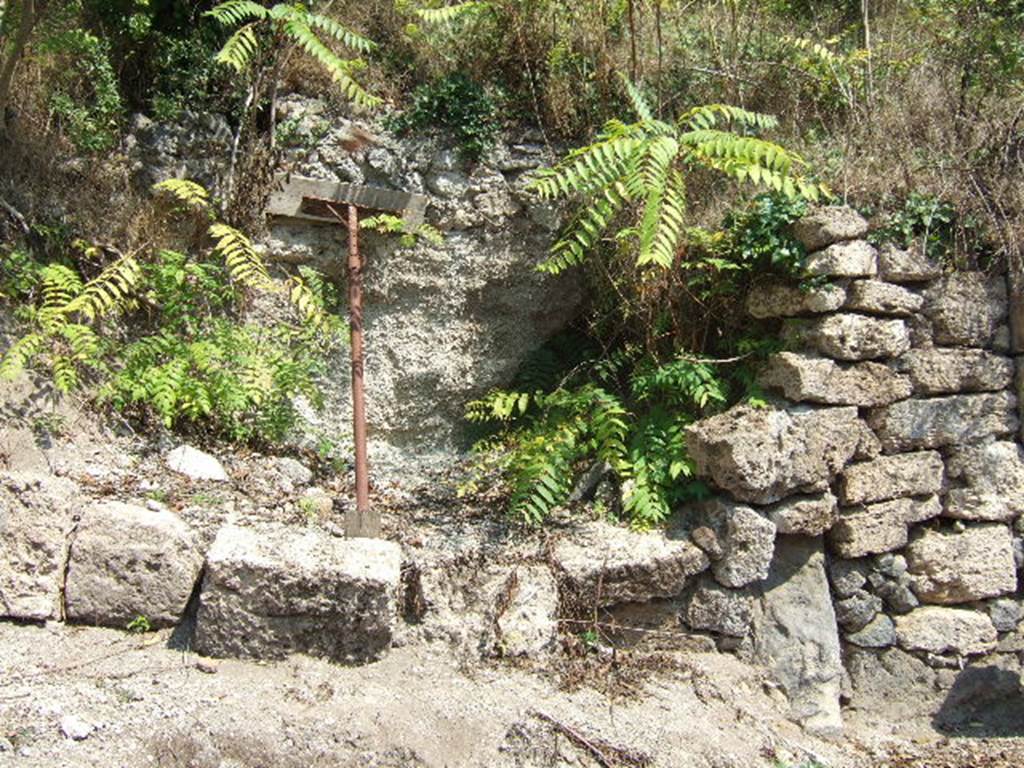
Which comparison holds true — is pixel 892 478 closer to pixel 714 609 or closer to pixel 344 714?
pixel 714 609

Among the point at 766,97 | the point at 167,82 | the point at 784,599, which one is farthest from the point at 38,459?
the point at 766,97

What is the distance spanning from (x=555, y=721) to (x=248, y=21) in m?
4.33

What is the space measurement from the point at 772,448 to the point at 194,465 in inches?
109

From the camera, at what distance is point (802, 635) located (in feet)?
16.1

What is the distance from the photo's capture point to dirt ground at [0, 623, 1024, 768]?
11.6 ft

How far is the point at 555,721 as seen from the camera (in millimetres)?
3986

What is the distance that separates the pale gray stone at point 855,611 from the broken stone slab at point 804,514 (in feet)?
1.38

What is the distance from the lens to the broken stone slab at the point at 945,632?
5148 millimetres

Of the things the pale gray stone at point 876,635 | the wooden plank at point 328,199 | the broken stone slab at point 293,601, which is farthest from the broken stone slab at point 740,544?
the wooden plank at point 328,199

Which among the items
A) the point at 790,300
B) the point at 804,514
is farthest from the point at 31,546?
the point at 790,300

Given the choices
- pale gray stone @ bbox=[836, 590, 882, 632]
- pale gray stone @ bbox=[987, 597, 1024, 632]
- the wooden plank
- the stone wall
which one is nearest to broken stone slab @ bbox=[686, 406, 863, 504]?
the stone wall

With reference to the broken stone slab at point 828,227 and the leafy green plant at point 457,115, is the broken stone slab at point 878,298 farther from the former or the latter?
the leafy green plant at point 457,115

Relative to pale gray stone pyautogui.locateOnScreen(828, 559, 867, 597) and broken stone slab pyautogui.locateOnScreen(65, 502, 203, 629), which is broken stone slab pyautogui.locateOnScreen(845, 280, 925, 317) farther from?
broken stone slab pyautogui.locateOnScreen(65, 502, 203, 629)

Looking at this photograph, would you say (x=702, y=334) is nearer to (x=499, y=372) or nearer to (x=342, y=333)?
(x=499, y=372)
